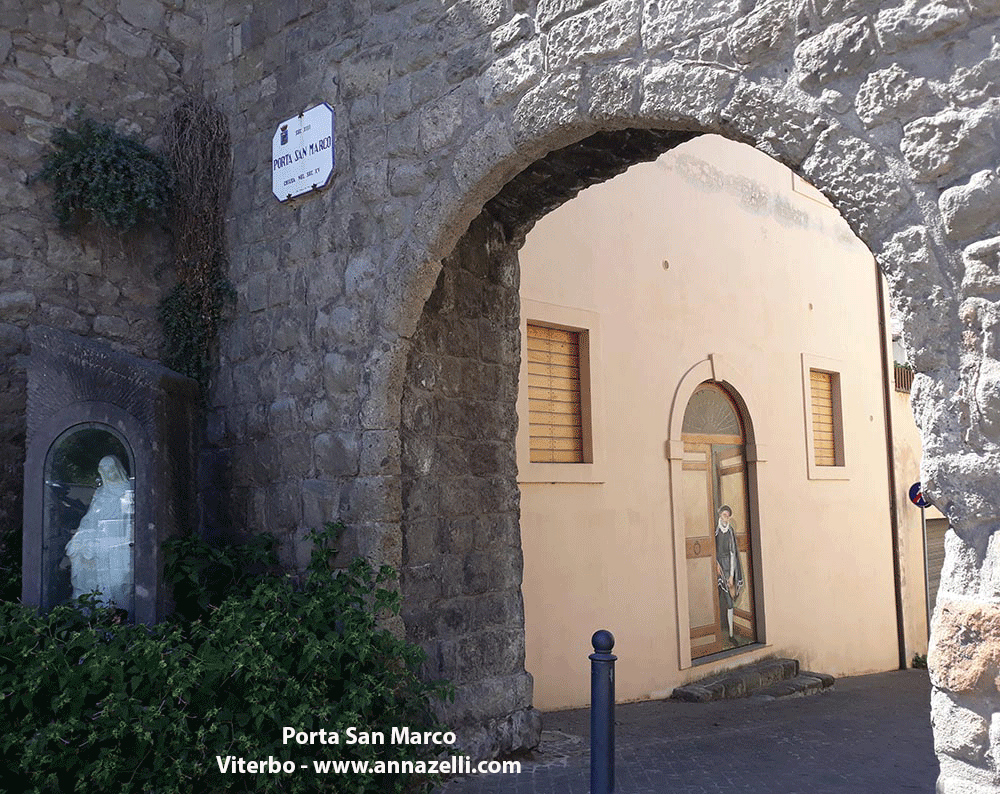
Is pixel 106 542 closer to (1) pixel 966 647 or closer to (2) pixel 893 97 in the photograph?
(1) pixel 966 647

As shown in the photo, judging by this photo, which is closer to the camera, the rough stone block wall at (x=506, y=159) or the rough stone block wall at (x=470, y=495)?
the rough stone block wall at (x=506, y=159)

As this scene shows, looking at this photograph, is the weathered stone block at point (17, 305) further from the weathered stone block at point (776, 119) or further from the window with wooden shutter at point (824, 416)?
the window with wooden shutter at point (824, 416)

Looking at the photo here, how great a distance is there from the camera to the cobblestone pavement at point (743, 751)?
4.66 m

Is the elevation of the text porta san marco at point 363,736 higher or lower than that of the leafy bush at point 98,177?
lower

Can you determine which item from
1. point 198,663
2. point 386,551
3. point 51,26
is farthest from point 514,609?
point 51,26

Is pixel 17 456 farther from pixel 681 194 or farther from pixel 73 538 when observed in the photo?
pixel 681 194

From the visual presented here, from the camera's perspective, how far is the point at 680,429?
780 cm

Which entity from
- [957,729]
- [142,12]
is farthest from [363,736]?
[142,12]

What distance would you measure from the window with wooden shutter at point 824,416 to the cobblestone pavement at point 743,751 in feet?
9.86

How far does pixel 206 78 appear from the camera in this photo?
5.57 metres

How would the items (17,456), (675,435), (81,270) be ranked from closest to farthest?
(17,456) < (81,270) < (675,435)

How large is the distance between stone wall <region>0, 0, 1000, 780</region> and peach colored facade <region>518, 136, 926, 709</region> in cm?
193

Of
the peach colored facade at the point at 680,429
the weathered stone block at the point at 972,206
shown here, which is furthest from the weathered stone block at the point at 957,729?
the peach colored facade at the point at 680,429

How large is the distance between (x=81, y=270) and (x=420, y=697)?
2.94m
